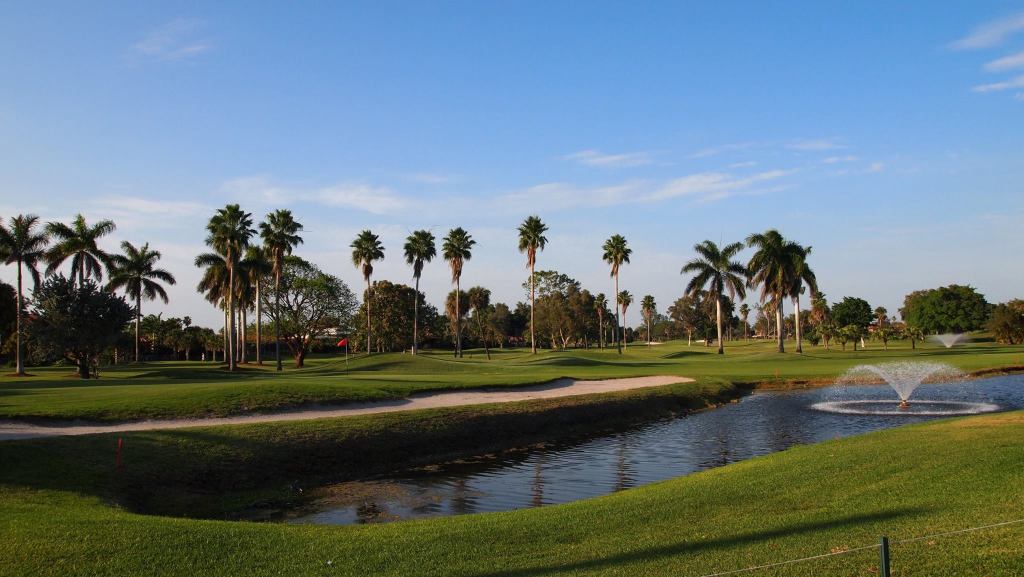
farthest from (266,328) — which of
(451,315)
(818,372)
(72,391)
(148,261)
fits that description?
(818,372)

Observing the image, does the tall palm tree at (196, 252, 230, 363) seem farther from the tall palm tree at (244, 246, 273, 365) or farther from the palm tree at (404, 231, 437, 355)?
the palm tree at (404, 231, 437, 355)

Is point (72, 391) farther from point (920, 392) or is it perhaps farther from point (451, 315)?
point (451, 315)

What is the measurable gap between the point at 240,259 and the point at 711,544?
67705mm

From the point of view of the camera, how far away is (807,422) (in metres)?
31.7

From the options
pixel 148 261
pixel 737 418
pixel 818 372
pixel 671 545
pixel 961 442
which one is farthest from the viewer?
pixel 148 261

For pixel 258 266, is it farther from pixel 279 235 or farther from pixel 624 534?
pixel 624 534

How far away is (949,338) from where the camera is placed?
122m

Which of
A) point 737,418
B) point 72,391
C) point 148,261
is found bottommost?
point 737,418

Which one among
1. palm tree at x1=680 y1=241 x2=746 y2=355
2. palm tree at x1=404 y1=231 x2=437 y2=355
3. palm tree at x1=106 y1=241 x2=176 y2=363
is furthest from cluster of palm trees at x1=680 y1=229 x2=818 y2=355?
palm tree at x1=106 y1=241 x2=176 y2=363

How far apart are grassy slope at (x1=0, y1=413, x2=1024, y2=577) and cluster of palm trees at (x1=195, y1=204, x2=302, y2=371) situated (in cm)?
5318

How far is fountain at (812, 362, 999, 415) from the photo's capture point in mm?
33094

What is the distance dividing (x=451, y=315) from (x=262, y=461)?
104707 millimetres

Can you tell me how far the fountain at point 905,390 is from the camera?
109ft

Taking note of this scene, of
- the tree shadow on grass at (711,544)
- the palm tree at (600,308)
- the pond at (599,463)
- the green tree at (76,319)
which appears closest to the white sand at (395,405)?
the pond at (599,463)
